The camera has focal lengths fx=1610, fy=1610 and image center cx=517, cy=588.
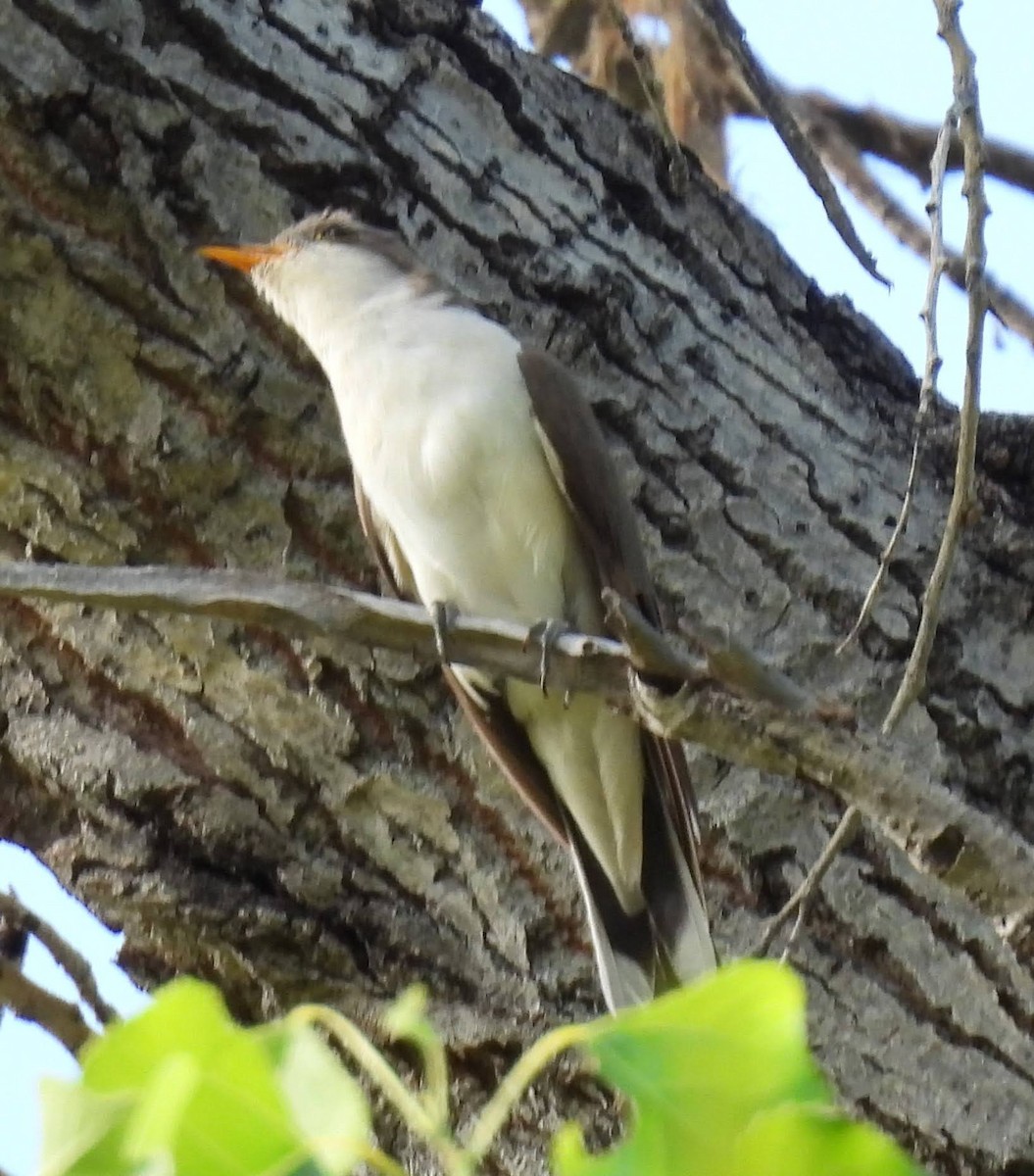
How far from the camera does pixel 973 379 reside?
180cm

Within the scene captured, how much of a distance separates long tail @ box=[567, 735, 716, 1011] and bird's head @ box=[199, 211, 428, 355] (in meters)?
0.86

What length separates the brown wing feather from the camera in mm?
2316

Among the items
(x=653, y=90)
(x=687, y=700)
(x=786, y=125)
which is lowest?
(x=687, y=700)

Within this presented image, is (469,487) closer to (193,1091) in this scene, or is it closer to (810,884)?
(810,884)

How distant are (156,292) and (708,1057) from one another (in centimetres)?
171

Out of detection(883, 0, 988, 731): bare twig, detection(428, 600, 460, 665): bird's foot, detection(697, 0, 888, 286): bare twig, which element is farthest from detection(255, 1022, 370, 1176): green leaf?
detection(697, 0, 888, 286): bare twig

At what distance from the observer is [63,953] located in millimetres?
2281

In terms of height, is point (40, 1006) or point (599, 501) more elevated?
point (599, 501)

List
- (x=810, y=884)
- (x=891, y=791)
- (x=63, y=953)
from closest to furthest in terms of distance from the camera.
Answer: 1. (x=891, y=791)
2. (x=810, y=884)
3. (x=63, y=953)

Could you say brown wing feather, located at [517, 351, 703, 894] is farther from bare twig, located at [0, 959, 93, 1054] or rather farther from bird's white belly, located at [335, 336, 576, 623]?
bare twig, located at [0, 959, 93, 1054]

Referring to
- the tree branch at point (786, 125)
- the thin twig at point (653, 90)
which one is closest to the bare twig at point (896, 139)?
the thin twig at point (653, 90)

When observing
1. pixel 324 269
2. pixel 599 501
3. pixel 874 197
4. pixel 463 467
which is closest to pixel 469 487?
pixel 463 467

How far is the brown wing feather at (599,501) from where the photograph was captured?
2.32 meters

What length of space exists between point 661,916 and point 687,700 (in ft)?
3.09
